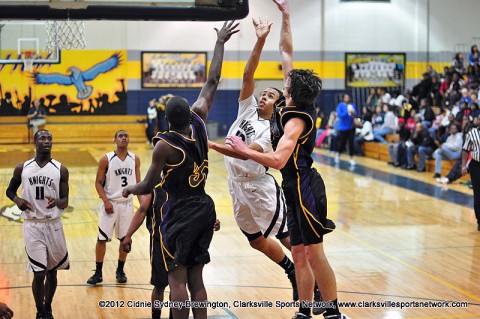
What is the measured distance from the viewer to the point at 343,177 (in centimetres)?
1842

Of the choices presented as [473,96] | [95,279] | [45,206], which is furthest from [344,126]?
[45,206]

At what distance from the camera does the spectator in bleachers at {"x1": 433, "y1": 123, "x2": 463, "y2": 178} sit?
57.8 ft

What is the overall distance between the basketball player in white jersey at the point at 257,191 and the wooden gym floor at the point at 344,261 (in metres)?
0.68

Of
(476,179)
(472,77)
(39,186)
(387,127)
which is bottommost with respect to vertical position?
(476,179)

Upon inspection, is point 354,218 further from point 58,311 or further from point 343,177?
point 58,311

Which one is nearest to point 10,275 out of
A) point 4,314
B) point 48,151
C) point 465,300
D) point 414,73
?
point 48,151

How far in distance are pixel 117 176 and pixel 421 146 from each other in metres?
12.0

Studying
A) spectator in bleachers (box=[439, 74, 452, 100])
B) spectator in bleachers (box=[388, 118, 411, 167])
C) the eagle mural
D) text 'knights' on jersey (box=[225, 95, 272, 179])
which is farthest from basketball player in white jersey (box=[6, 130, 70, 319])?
the eagle mural

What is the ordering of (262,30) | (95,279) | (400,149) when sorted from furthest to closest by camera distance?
1. (400,149)
2. (95,279)
3. (262,30)

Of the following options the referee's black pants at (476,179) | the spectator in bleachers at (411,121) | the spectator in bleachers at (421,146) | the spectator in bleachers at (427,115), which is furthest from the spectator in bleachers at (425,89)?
the referee's black pants at (476,179)

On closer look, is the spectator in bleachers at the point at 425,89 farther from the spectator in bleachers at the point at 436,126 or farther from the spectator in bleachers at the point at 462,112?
the spectator in bleachers at the point at 462,112

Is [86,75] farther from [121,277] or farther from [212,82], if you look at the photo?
[212,82]

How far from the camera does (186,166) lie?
17.9ft

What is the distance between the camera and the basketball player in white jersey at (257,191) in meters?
7.51
